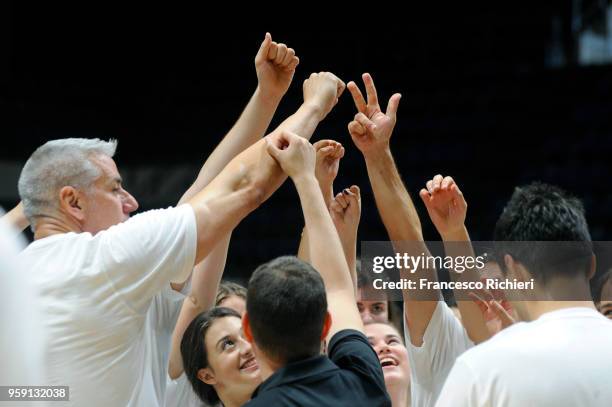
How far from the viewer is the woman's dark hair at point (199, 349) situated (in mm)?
3578

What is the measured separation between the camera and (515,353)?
235 centimetres

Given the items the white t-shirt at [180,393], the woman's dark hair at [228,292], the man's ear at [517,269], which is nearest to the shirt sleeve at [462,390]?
the man's ear at [517,269]

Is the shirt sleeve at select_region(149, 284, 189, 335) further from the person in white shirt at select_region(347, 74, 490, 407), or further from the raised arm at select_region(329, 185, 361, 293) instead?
the person in white shirt at select_region(347, 74, 490, 407)

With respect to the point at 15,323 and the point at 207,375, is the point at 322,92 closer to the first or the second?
the point at 207,375

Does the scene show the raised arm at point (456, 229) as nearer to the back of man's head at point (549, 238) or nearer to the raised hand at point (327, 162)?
the raised hand at point (327, 162)

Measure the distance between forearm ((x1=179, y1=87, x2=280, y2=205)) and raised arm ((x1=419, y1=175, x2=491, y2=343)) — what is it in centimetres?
62

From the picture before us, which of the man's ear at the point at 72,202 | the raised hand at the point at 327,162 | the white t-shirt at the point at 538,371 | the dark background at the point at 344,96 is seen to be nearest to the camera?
the white t-shirt at the point at 538,371

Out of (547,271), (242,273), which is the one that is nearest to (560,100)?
(242,273)

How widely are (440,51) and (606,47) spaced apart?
176 cm

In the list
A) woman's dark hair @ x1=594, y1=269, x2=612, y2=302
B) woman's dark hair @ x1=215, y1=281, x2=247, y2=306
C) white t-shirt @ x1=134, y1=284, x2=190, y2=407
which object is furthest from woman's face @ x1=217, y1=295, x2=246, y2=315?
woman's dark hair @ x1=594, y1=269, x2=612, y2=302

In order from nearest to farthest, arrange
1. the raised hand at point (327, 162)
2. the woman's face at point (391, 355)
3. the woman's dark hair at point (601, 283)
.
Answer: the woman's dark hair at point (601, 283), the raised hand at point (327, 162), the woman's face at point (391, 355)

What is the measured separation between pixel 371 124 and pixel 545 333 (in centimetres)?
134

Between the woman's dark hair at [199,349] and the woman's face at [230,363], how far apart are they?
2 cm

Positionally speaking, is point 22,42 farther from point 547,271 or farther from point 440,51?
point 547,271
